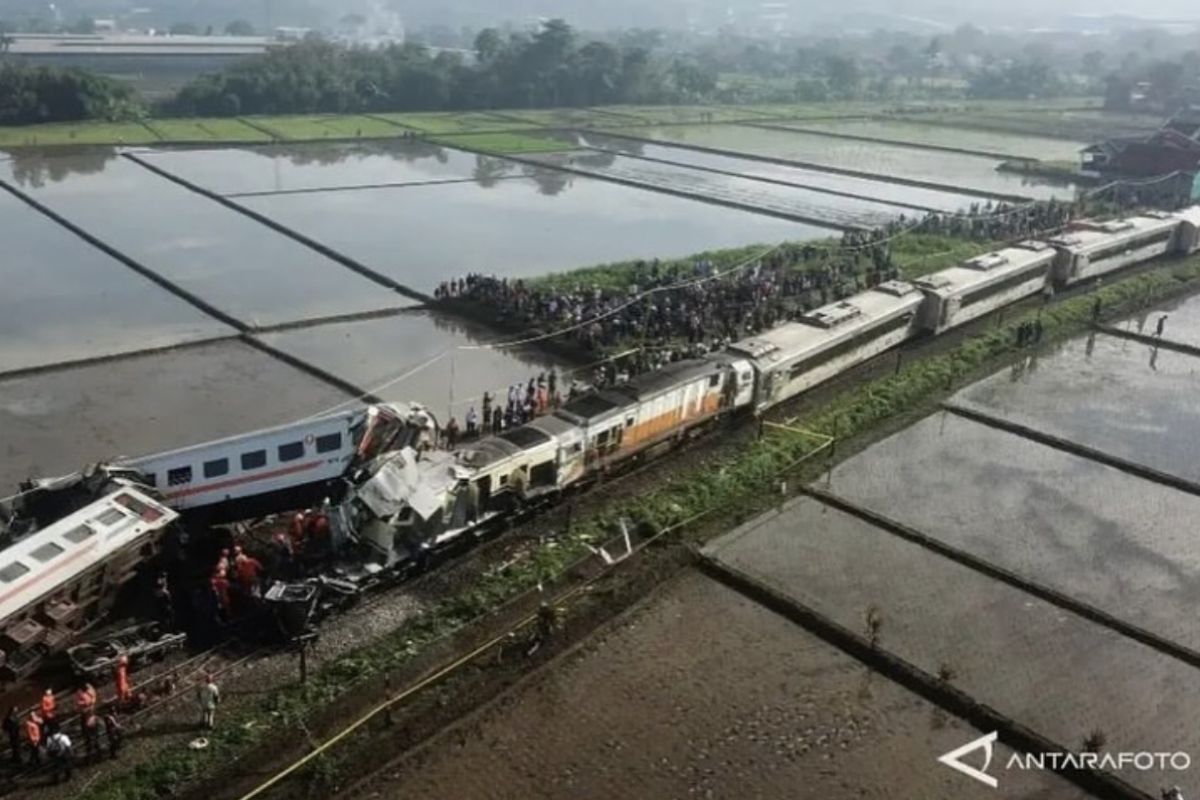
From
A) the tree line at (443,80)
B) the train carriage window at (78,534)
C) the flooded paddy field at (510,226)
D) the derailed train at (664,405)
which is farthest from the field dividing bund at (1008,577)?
the tree line at (443,80)

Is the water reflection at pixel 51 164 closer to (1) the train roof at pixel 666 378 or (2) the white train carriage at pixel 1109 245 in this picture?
(1) the train roof at pixel 666 378

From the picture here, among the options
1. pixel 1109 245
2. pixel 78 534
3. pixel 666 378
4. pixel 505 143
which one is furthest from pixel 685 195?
pixel 78 534

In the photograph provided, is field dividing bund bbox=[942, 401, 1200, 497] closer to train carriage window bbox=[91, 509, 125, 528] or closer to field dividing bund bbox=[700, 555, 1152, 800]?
field dividing bund bbox=[700, 555, 1152, 800]

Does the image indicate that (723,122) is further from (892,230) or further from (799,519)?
(799,519)

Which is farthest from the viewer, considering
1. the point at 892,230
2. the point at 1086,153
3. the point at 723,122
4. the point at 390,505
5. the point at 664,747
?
the point at 723,122

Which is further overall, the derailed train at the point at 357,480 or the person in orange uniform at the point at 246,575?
the person in orange uniform at the point at 246,575

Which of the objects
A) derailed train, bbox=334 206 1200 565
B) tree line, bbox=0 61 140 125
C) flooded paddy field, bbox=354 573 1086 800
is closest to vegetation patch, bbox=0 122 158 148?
tree line, bbox=0 61 140 125

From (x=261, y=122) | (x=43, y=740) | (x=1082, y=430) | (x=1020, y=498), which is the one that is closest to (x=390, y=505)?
(x=43, y=740)
